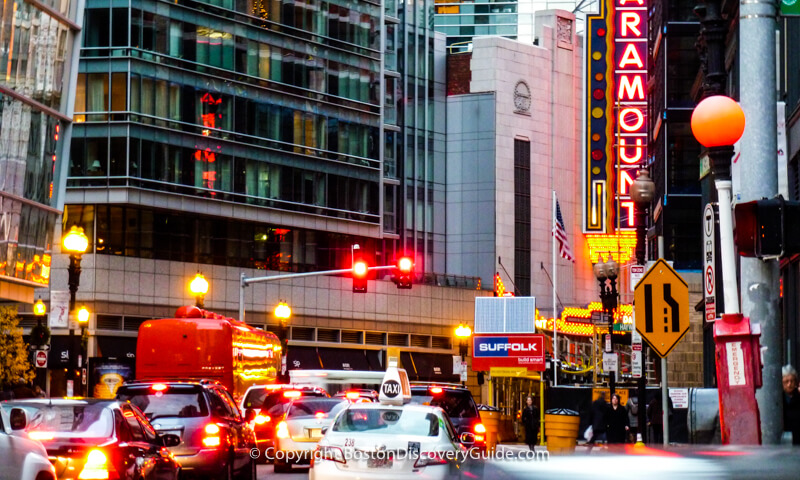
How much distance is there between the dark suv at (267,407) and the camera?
99.6 ft

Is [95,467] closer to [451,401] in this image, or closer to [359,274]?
[451,401]

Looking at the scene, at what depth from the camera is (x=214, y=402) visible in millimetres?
20719

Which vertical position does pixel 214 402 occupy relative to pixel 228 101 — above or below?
below

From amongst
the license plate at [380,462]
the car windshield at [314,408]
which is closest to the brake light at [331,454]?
the license plate at [380,462]

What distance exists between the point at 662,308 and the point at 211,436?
7354 mm

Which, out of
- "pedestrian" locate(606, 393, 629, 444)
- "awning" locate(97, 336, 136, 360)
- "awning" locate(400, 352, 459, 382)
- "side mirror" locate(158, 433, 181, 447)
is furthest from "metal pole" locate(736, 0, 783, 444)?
"awning" locate(400, 352, 459, 382)

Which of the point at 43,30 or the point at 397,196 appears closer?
the point at 43,30

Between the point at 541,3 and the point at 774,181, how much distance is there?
360 ft

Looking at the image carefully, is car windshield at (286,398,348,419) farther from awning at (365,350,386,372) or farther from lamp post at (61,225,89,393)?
awning at (365,350,386,372)

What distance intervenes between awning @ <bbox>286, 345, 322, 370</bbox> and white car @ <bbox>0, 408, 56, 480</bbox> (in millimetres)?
60993

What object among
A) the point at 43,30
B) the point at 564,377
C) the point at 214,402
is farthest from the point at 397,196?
the point at 214,402

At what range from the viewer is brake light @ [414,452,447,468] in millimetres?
17078

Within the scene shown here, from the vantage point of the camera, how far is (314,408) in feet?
90.4

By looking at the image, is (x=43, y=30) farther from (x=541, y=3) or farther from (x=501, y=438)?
(x=541, y=3)
